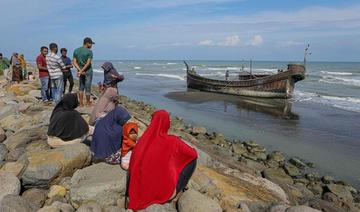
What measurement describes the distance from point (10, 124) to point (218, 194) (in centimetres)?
551

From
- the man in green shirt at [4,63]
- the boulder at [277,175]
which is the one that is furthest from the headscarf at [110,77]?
the man in green shirt at [4,63]

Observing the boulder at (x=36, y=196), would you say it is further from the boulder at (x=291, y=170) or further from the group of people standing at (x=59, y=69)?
the boulder at (x=291, y=170)

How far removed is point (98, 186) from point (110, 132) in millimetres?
924

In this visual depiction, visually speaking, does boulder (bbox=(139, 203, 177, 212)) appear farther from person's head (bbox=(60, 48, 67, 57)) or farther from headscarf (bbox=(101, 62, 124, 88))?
person's head (bbox=(60, 48, 67, 57))

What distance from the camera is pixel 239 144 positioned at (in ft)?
40.2

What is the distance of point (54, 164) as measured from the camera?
5.24 metres

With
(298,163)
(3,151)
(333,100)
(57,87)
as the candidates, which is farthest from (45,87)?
(333,100)

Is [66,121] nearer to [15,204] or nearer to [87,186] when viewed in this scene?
[87,186]

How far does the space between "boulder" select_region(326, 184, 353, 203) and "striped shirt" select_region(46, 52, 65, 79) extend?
6853 millimetres

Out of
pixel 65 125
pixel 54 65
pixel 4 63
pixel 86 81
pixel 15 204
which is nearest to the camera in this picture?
pixel 15 204

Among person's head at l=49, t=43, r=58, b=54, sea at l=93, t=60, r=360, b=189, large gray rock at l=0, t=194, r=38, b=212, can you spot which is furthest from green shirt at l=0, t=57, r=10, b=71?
large gray rock at l=0, t=194, r=38, b=212

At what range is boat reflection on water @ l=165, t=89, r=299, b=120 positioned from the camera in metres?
20.0

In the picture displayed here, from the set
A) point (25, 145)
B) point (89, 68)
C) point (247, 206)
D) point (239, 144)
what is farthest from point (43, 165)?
point (239, 144)

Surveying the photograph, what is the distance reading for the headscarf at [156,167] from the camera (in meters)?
4.74
